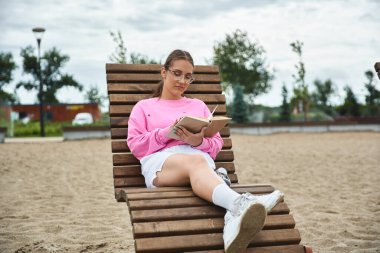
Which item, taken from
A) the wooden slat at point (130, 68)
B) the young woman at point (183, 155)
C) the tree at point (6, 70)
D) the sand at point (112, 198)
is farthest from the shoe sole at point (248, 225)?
the tree at point (6, 70)

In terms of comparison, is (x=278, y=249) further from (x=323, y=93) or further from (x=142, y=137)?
(x=323, y=93)

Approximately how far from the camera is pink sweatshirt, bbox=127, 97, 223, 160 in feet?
11.9

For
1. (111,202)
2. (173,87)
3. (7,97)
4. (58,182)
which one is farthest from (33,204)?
(7,97)

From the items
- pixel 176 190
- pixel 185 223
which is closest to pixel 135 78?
pixel 176 190

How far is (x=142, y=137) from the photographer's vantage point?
3707mm

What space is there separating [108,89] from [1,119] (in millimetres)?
22483

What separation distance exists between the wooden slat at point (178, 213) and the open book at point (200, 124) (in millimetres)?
567

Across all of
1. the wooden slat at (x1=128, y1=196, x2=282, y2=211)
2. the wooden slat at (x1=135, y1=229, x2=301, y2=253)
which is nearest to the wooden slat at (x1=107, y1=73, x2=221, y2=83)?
the wooden slat at (x1=128, y1=196, x2=282, y2=211)

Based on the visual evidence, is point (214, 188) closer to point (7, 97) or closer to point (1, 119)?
point (1, 119)

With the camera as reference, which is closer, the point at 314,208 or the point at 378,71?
the point at 378,71

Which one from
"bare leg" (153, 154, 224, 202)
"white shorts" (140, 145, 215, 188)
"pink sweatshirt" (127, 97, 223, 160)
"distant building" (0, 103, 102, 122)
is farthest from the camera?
"distant building" (0, 103, 102, 122)

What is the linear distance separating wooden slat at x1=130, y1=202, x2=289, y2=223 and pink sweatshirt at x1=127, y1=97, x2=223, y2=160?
0.65 meters

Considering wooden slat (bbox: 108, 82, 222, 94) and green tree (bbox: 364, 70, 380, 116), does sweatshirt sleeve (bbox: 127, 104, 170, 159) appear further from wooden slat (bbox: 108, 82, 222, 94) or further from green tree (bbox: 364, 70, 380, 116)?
green tree (bbox: 364, 70, 380, 116)

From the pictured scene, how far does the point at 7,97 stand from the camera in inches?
1911
